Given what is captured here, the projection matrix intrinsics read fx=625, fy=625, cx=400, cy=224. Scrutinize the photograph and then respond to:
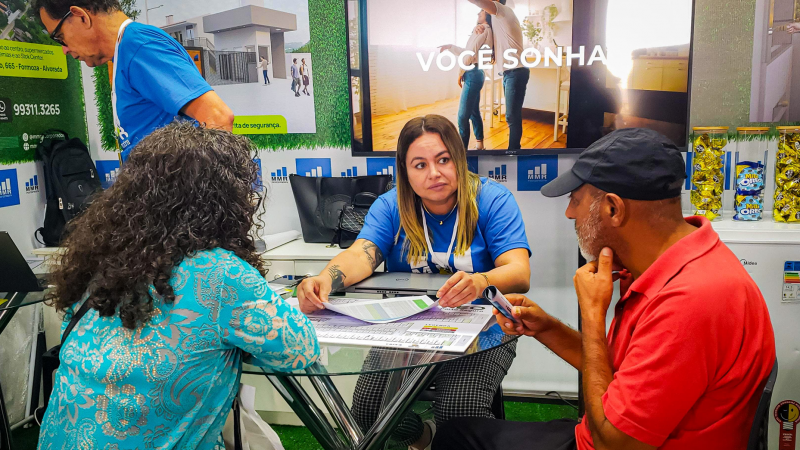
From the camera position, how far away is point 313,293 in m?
1.86

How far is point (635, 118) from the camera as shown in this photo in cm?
295

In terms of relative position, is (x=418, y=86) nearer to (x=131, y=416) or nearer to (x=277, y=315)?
(x=277, y=315)

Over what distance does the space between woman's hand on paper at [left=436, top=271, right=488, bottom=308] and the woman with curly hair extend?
550 mm

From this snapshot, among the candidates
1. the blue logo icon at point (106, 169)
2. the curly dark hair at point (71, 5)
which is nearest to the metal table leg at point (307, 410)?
the curly dark hair at point (71, 5)

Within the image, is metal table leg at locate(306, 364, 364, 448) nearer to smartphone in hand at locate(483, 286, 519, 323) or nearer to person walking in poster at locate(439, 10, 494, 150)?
smartphone in hand at locate(483, 286, 519, 323)

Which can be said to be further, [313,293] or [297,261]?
[297,261]

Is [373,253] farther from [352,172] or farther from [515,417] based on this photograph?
[515,417]

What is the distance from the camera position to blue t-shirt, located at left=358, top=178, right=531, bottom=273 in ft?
7.41

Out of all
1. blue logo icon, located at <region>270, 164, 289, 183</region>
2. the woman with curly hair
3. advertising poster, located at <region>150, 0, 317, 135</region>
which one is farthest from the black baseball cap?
Answer: blue logo icon, located at <region>270, 164, 289, 183</region>

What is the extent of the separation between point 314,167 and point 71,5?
1.51 metres

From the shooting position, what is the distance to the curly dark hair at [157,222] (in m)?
1.19

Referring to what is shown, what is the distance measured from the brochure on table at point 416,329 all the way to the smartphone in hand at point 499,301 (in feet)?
0.24

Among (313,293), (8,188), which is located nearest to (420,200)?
(313,293)

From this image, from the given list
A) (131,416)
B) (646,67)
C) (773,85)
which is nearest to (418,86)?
(646,67)
